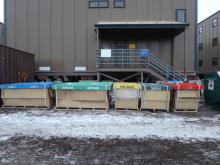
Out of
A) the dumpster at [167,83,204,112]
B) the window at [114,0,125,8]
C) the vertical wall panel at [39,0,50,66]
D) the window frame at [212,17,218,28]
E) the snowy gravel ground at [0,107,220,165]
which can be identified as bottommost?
the snowy gravel ground at [0,107,220,165]

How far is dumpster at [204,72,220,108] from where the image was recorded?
36.3 feet

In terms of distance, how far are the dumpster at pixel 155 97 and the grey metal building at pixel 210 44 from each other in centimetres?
1782

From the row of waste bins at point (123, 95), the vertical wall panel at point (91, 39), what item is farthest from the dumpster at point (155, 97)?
the vertical wall panel at point (91, 39)

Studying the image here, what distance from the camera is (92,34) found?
689 inches

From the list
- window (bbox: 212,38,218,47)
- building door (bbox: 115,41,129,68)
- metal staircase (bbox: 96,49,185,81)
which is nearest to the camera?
metal staircase (bbox: 96,49,185,81)

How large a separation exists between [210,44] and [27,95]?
2326 cm

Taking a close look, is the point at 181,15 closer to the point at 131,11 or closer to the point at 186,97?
the point at 131,11

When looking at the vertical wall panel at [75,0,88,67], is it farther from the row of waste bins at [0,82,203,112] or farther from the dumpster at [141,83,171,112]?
the dumpster at [141,83,171,112]

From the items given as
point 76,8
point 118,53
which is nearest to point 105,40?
point 118,53

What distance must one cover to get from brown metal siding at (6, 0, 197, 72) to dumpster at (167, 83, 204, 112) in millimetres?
7220

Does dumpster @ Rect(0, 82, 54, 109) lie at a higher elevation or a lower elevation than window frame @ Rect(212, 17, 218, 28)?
lower

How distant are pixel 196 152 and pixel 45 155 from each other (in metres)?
2.92

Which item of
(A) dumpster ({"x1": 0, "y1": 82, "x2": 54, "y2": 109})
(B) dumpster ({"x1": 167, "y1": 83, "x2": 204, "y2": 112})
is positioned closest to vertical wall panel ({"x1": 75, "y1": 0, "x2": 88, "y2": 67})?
(A) dumpster ({"x1": 0, "y1": 82, "x2": 54, "y2": 109})

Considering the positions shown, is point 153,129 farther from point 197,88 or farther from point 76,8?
point 76,8
